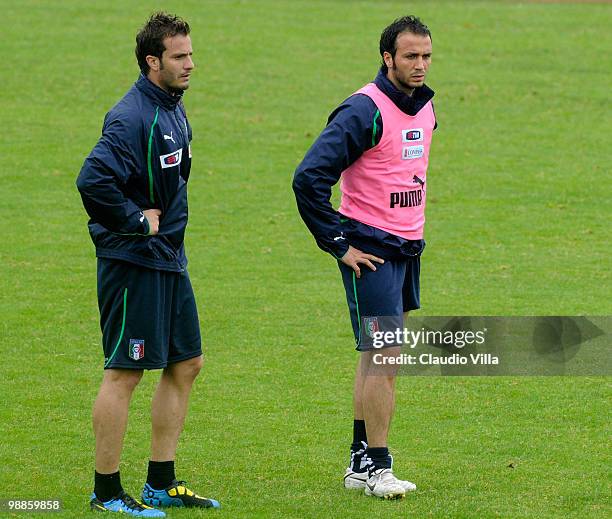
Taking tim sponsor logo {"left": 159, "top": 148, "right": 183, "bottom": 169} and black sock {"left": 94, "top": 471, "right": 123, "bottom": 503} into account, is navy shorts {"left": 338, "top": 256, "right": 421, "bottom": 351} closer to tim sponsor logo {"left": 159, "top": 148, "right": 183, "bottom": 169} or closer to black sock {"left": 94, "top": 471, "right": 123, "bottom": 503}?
tim sponsor logo {"left": 159, "top": 148, "right": 183, "bottom": 169}

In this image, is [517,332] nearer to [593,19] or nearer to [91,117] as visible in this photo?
[91,117]

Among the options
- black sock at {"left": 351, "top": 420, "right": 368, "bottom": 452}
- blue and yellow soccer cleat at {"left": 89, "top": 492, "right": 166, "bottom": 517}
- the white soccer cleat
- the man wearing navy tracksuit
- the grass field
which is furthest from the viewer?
the grass field

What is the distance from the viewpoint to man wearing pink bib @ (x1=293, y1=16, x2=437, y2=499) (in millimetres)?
6480

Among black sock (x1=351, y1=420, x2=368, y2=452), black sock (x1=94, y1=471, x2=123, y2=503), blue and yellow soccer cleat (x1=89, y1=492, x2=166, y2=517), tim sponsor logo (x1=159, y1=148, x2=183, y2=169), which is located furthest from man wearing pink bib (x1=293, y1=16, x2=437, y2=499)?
black sock (x1=94, y1=471, x2=123, y2=503)

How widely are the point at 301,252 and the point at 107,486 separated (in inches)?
282

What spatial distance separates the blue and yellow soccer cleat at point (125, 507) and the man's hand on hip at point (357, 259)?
5.12 ft

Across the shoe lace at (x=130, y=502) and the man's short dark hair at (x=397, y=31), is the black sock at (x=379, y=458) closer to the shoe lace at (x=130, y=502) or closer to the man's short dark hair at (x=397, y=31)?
the shoe lace at (x=130, y=502)

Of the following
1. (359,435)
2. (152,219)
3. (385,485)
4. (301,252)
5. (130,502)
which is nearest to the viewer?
(152,219)

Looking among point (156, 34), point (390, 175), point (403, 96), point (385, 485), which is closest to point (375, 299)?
point (390, 175)

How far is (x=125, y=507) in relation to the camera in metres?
6.11

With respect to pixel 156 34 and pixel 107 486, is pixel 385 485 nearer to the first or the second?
pixel 107 486

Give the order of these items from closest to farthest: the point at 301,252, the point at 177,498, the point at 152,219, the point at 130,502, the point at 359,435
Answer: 1. the point at 152,219
2. the point at 130,502
3. the point at 177,498
4. the point at 359,435
5. the point at 301,252

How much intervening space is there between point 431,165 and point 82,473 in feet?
35.2

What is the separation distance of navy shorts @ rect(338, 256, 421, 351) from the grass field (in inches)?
34.4
